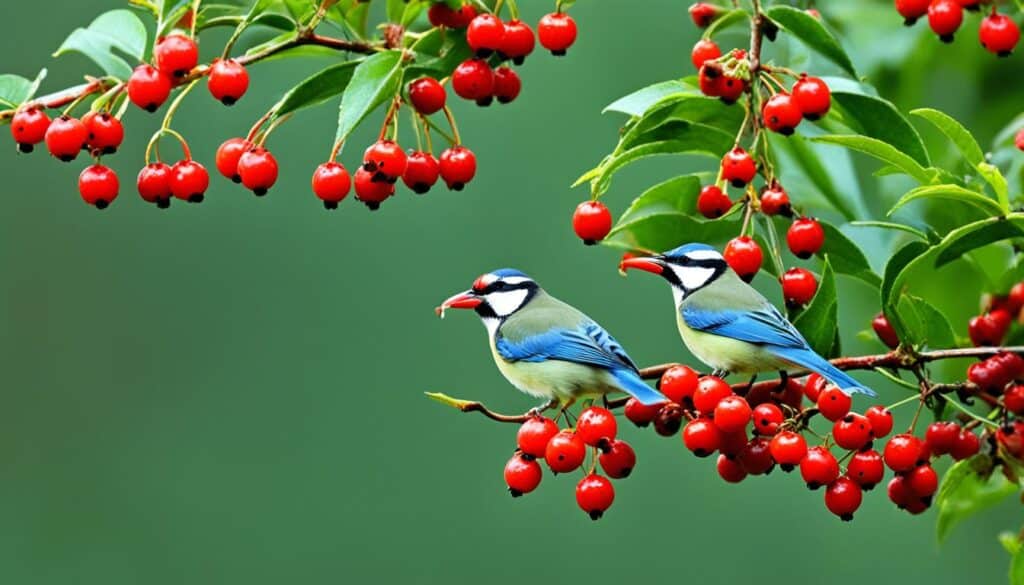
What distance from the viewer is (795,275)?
6.62 feet

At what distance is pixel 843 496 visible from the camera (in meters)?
1.90

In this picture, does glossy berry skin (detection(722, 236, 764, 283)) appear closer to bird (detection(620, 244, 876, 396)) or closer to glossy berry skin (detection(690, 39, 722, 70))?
bird (detection(620, 244, 876, 396))

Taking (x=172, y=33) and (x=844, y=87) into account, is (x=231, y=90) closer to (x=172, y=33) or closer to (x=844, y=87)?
(x=172, y=33)

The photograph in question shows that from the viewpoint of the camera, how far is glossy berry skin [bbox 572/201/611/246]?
2068mm

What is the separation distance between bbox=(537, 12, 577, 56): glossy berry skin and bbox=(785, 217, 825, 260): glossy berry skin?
0.41 m

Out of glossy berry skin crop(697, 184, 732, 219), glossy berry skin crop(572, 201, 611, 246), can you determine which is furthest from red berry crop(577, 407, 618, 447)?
glossy berry skin crop(697, 184, 732, 219)

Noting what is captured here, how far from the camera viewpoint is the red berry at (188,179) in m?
2.09

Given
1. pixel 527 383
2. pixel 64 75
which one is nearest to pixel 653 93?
pixel 527 383

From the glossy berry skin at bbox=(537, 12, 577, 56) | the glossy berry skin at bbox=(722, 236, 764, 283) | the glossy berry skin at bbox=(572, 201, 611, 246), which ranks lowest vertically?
the glossy berry skin at bbox=(722, 236, 764, 283)

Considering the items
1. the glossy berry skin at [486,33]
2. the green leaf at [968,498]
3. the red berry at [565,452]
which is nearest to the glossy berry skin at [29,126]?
the glossy berry skin at [486,33]

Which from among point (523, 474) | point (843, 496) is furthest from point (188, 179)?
point (843, 496)

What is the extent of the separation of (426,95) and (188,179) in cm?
35

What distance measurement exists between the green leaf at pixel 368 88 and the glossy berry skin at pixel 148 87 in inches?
9.9

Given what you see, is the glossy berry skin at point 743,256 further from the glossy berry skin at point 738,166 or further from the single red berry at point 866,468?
the single red berry at point 866,468
